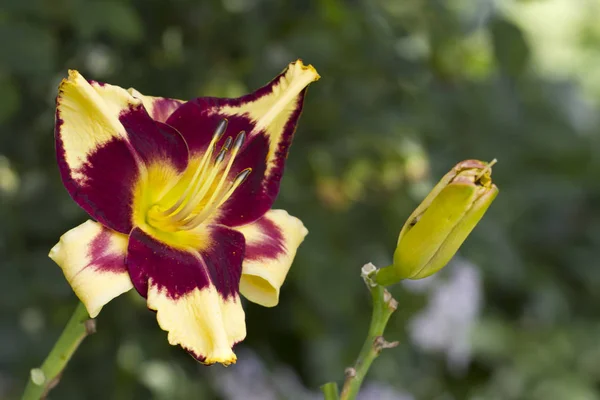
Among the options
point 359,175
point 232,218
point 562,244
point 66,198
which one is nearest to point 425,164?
point 359,175

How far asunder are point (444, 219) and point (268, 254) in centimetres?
12

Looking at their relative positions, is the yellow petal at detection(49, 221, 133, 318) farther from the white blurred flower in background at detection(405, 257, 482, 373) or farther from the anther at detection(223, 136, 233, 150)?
the white blurred flower in background at detection(405, 257, 482, 373)

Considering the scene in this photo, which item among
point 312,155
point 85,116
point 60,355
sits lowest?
point 60,355

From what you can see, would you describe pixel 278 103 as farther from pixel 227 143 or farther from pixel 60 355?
pixel 60 355

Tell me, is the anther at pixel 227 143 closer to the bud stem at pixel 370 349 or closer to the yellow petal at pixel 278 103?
the yellow petal at pixel 278 103

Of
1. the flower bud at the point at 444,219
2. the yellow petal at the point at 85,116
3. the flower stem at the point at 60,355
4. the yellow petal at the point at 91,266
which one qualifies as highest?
the flower bud at the point at 444,219

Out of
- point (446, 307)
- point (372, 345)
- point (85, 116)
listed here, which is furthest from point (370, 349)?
point (446, 307)

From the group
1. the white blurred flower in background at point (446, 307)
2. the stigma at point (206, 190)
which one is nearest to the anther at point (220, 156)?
the stigma at point (206, 190)

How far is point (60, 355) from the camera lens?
0.52 metres

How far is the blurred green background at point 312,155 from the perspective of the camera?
123 cm

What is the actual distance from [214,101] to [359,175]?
1004 millimetres

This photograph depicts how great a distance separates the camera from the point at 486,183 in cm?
50

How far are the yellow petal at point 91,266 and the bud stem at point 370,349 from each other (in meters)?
0.14

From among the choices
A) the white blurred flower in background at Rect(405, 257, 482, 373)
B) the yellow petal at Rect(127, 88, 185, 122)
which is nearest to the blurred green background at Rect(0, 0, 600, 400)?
the white blurred flower in background at Rect(405, 257, 482, 373)
